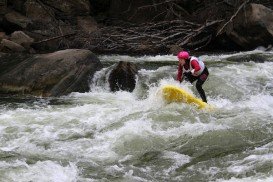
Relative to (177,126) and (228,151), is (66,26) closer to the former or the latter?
(177,126)

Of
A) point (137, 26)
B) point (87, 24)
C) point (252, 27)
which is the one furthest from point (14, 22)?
point (252, 27)

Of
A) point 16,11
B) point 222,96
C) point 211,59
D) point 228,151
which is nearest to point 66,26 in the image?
point 16,11

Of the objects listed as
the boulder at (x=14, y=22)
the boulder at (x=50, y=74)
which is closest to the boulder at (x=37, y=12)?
the boulder at (x=14, y=22)

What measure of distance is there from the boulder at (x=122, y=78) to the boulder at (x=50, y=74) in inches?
19.7

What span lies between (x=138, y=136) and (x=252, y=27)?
7018 mm

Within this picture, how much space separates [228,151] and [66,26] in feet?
34.1

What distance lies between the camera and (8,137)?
663 cm

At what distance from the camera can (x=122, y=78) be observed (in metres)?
9.63

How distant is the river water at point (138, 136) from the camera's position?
5.34 metres

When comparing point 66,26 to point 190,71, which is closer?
point 190,71

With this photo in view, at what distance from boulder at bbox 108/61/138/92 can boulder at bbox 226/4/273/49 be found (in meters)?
4.29

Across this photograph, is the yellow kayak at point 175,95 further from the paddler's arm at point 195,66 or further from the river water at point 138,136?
the paddler's arm at point 195,66

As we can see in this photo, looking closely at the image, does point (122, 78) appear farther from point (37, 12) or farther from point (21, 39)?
point (37, 12)

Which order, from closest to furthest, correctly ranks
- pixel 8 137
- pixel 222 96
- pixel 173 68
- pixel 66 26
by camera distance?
pixel 8 137 → pixel 222 96 → pixel 173 68 → pixel 66 26
